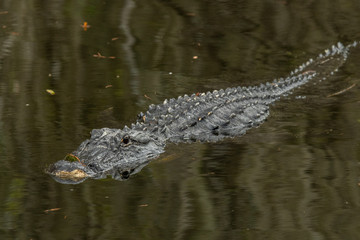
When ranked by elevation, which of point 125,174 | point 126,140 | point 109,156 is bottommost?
point 125,174

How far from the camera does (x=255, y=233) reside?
19.4 feet

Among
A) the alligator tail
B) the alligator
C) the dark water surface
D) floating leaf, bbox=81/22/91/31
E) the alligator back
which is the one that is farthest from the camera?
floating leaf, bbox=81/22/91/31

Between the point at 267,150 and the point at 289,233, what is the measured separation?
2.04 metres

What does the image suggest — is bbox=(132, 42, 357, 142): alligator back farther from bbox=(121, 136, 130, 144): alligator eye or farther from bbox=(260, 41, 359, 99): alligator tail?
bbox=(121, 136, 130, 144): alligator eye

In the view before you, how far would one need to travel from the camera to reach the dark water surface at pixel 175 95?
20.3 ft

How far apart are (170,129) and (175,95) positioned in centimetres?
163

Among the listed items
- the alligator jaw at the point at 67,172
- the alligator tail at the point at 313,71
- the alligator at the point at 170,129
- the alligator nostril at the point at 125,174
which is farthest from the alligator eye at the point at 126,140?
the alligator tail at the point at 313,71

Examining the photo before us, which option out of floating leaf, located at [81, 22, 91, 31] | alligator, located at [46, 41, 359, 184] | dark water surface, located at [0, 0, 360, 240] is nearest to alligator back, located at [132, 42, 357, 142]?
alligator, located at [46, 41, 359, 184]

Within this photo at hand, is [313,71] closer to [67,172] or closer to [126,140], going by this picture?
[126,140]

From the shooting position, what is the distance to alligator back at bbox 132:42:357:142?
8242mm

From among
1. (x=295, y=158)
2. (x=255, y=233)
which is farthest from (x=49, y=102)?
(x=255, y=233)

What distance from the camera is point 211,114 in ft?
28.1

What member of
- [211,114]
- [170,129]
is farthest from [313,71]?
[170,129]

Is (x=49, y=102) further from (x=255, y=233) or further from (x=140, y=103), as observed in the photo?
(x=255, y=233)
